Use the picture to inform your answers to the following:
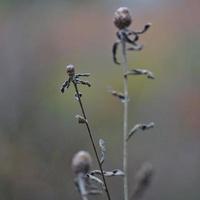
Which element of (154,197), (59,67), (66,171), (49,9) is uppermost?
(49,9)

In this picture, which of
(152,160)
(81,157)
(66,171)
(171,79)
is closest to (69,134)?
(66,171)

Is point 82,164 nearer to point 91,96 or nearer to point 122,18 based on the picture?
point 122,18

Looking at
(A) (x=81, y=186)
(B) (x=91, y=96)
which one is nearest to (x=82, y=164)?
(A) (x=81, y=186)

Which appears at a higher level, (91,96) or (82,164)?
(82,164)

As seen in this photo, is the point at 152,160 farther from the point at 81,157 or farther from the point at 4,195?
the point at 81,157

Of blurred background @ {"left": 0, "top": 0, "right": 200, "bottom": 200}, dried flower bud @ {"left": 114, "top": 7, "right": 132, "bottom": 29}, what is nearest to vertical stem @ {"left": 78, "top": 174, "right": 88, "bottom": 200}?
dried flower bud @ {"left": 114, "top": 7, "right": 132, "bottom": 29}

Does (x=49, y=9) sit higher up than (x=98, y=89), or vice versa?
(x=49, y=9)

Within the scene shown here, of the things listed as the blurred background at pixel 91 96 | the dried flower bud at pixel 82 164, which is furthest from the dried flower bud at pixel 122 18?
the blurred background at pixel 91 96
